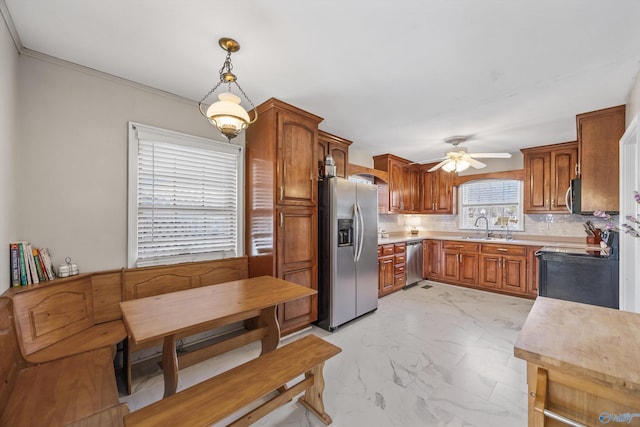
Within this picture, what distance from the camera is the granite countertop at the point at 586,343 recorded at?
2.85ft

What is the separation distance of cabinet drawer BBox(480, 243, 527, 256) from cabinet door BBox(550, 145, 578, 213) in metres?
0.81

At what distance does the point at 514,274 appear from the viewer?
4.22 m

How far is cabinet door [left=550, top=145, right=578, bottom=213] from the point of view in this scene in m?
3.99

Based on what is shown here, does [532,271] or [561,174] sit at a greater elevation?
[561,174]

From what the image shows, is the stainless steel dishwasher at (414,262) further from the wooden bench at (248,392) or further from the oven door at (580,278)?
the wooden bench at (248,392)

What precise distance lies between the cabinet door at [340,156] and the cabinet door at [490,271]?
114 inches

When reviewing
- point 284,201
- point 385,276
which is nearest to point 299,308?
point 284,201

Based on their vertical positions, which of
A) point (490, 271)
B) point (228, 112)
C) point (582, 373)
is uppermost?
point (228, 112)

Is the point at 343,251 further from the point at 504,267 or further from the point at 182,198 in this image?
the point at 504,267

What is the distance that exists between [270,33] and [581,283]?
3.95 m

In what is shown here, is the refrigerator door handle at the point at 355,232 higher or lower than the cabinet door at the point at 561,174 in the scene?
lower

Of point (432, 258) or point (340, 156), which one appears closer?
point (340, 156)

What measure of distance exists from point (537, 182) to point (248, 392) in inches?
202

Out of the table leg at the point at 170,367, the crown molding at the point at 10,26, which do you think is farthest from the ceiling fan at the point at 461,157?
the crown molding at the point at 10,26
